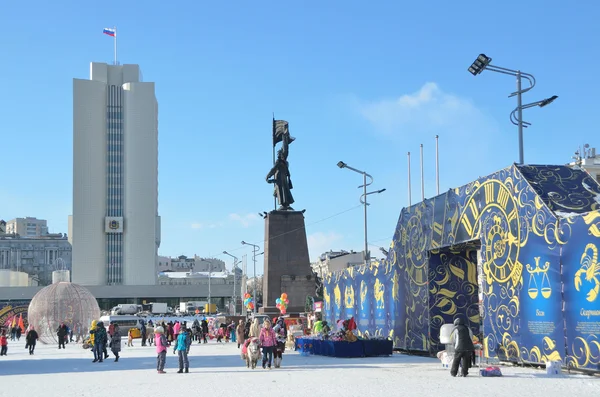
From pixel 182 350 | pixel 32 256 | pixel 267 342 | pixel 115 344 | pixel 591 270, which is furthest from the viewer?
pixel 32 256

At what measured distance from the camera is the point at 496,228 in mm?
19516

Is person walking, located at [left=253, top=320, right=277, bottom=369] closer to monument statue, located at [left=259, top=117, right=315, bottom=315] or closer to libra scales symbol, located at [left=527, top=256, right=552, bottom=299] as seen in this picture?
libra scales symbol, located at [left=527, top=256, right=552, bottom=299]

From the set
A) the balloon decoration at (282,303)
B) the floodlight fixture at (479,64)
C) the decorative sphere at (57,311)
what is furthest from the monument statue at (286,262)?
the floodlight fixture at (479,64)

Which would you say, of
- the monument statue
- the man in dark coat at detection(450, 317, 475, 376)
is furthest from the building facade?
the man in dark coat at detection(450, 317, 475, 376)

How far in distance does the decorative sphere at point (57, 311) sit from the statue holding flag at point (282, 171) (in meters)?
13.1

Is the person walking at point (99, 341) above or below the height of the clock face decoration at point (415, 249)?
below

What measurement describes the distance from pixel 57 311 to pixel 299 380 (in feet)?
101

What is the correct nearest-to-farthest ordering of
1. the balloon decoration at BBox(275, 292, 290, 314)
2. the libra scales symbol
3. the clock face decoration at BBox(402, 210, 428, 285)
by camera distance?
1. the libra scales symbol
2. the clock face decoration at BBox(402, 210, 428, 285)
3. the balloon decoration at BBox(275, 292, 290, 314)

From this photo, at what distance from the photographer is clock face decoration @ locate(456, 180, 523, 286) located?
18703mm

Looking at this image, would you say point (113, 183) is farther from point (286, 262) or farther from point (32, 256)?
point (286, 262)

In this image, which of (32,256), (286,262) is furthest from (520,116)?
(32,256)

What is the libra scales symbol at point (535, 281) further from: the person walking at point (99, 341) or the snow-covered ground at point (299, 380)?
the person walking at point (99, 341)

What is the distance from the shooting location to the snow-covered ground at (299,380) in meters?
14.7

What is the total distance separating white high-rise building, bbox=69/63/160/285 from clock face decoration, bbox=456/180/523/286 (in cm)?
10635
